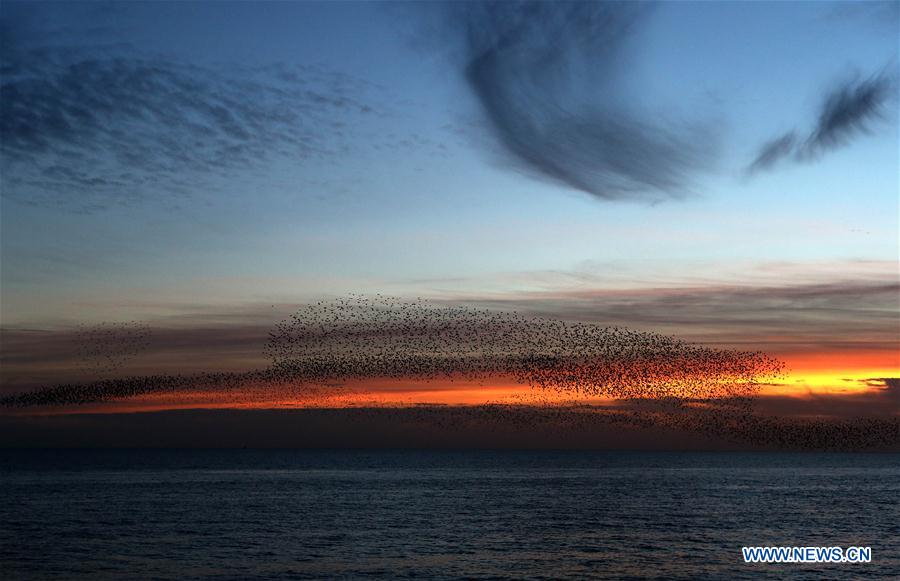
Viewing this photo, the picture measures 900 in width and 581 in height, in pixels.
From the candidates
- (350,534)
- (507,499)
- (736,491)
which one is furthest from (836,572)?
(736,491)

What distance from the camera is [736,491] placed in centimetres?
13438

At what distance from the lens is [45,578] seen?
53.6 meters

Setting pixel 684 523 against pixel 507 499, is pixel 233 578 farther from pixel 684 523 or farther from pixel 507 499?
pixel 507 499

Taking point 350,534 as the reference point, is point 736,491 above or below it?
below

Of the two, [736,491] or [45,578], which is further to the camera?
[736,491]

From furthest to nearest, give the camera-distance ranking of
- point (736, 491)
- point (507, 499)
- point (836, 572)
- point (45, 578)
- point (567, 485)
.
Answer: point (567, 485)
point (736, 491)
point (507, 499)
point (836, 572)
point (45, 578)

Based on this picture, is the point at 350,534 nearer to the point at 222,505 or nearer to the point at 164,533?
the point at 164,533

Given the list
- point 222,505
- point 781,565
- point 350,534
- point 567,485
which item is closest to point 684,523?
point 781,565

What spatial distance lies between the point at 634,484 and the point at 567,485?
42.6ft

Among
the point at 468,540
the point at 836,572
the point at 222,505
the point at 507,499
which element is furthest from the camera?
the point at 507,499

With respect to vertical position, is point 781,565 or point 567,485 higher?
point 781,565

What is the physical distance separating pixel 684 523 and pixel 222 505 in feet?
174

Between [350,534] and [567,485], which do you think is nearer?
[350,534]

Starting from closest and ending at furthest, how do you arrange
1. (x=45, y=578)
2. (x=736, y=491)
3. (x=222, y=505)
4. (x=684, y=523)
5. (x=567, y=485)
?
(x=45, y=578) < (x=684, y=523) < (x=222, y=505) < (x=736, y=491) < (x=567, y=485)
